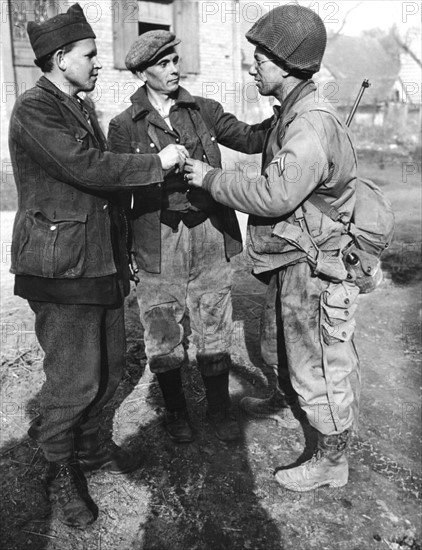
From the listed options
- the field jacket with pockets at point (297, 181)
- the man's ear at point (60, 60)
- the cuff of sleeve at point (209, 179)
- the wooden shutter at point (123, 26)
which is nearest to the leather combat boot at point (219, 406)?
the field jacket with pockets at point (297, 181)

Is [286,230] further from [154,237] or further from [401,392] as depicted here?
[401,392]

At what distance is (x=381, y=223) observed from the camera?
268 cm

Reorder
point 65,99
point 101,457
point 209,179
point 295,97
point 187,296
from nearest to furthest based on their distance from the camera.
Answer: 1. point 65,99
2. point 295,97
3. point 209,179
4. point 101,457
5. point 187,296

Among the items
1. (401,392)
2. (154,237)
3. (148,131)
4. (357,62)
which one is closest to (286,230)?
(154,237)

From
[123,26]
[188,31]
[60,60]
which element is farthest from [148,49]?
[188,31]

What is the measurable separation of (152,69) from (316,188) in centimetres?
118

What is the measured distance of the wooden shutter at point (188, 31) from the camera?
1071cm

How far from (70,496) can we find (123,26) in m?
9.65

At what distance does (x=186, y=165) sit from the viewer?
2766 mm

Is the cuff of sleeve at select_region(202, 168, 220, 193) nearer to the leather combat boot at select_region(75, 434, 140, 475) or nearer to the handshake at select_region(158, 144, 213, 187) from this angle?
the handshake at select_region(158, 144, 213, 187)

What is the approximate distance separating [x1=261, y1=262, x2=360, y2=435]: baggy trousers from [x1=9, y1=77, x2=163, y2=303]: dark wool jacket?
98 cm

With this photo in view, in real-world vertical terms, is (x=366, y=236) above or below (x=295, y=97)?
below

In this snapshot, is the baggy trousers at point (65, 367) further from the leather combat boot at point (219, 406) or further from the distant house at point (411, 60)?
the distant house at point (411, 60)

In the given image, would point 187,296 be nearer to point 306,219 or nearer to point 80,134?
point 306,219
